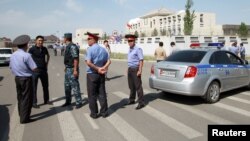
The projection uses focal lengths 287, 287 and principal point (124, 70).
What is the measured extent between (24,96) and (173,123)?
3247 mm

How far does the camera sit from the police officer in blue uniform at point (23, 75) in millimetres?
6195

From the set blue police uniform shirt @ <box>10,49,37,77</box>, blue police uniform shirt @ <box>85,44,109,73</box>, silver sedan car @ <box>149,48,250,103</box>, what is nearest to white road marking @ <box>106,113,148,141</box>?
blue police uniform shirt @ <box>85,44,109,73</box>

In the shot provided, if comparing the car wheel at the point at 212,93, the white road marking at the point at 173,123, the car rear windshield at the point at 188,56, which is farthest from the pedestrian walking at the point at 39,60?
the car wheel at the point at 212,93

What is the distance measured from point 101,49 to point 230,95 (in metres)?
4.78

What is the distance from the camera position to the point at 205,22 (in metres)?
97.4

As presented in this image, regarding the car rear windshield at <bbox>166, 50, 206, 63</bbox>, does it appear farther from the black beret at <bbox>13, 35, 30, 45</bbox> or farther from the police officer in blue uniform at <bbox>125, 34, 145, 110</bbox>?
the black beret at <bbox>13, 35, 30, 45</bbox>

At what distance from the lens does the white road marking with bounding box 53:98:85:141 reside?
5.21m

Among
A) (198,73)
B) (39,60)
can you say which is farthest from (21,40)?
(198,73)

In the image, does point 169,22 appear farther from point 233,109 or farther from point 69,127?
point 69,127

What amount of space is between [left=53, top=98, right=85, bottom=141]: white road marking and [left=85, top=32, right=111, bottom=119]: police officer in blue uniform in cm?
56

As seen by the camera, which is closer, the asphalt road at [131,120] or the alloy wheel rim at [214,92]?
the asphalt road at [131,120]

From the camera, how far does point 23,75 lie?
6266 mm

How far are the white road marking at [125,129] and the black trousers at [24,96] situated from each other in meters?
1.76

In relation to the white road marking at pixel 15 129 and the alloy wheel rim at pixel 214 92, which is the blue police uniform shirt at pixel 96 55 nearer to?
the white road marking at pixel 15 129
